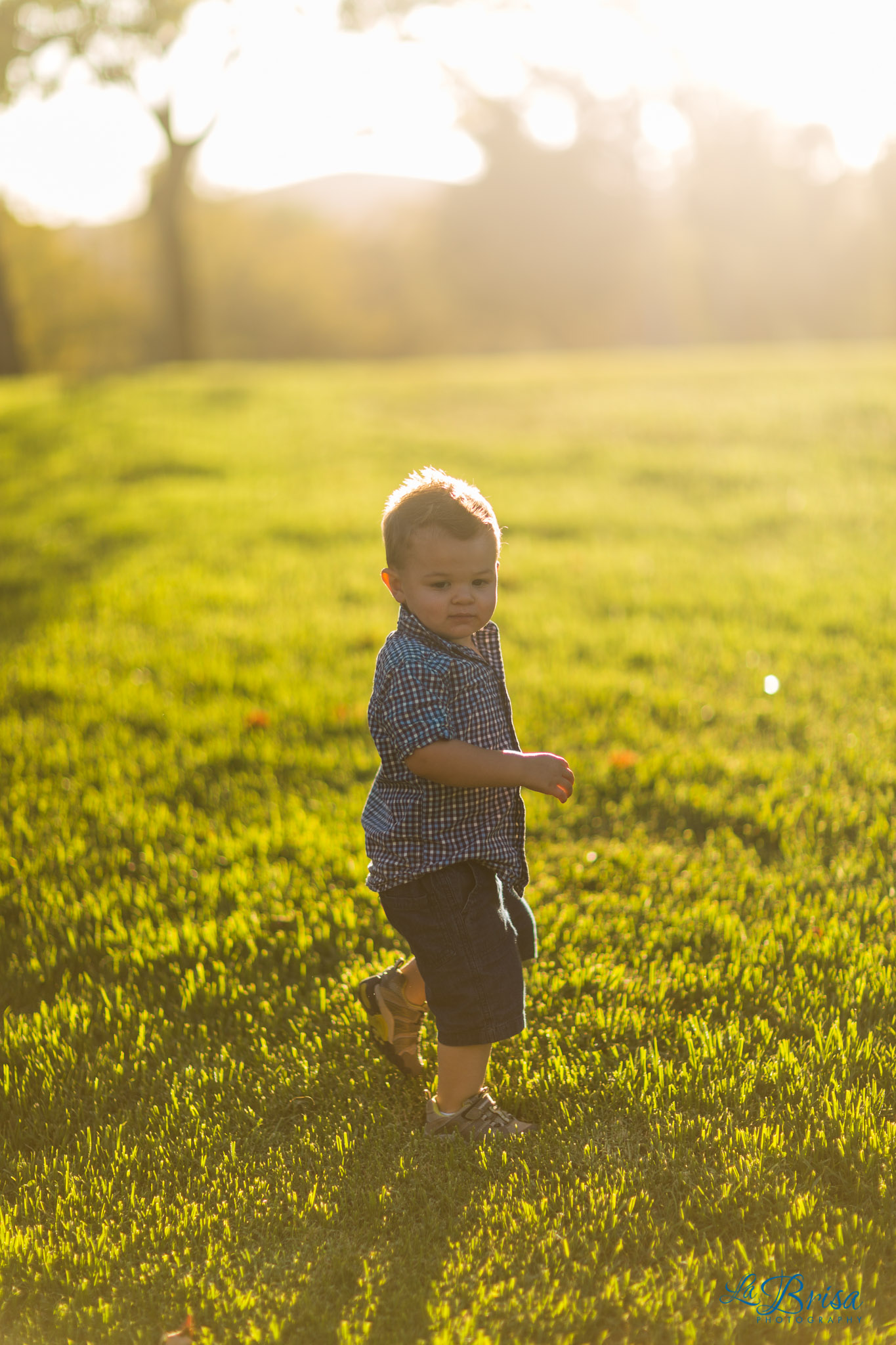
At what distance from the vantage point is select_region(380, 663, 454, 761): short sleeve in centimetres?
238

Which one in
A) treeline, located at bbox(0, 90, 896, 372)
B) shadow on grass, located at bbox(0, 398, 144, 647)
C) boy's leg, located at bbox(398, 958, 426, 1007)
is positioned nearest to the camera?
boy's leg, located at bbox(398, 958, 426, 1007)

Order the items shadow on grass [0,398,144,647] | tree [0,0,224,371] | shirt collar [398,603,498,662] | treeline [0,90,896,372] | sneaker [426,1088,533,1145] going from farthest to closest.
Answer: treeline [0,90,896,372] < tree [0,0,224,371] < shadow on grass [0,398,144,647] < sneaker [426,1088,533,1145] < shirt collar [398,603,498,662]

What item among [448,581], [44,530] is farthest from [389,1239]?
[44,530]

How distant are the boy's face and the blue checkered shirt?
0.06 m

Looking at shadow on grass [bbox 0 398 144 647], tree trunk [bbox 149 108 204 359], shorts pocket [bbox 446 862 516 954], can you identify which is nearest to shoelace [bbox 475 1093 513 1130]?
shorts pocket [bbox 446 862 516 954]

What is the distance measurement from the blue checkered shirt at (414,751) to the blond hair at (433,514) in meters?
0.19

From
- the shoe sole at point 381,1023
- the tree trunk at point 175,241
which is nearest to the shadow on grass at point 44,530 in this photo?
the shoe sole at point 381,1023

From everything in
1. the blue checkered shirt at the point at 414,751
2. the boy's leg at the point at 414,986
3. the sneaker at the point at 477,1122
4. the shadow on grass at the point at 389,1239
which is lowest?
the shadow on grass at the point at 389,1239

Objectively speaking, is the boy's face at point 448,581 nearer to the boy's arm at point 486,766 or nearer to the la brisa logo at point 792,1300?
the boy's arm at point 486,766

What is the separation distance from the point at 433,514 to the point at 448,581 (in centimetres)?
16

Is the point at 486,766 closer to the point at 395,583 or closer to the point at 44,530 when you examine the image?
the point at 395,583

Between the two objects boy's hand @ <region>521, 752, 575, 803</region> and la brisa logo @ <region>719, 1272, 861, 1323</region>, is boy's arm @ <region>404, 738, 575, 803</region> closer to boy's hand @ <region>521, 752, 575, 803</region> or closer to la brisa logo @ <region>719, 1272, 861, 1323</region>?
boy's hand @ <region>521, 752, 575, 803</region>

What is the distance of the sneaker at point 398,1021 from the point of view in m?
2.85

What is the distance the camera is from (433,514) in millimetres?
2410
